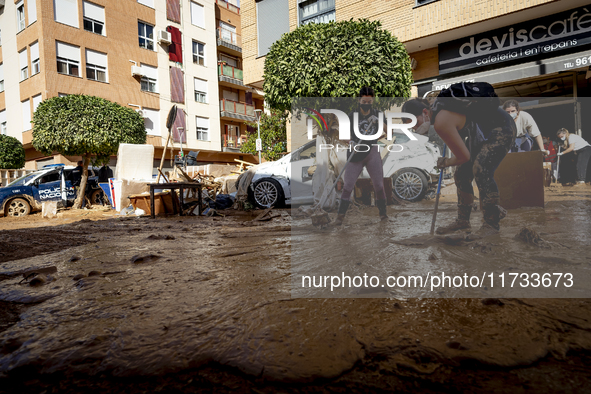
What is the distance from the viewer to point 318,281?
2385 millimetres

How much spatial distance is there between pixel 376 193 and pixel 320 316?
1.02 m

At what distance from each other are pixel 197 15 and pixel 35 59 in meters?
13.0

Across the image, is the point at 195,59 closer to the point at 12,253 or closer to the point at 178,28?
the point at 178,28

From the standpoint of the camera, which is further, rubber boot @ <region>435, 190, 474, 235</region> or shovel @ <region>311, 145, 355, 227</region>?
shovel @ <region>311, 145, 355, 227</region>

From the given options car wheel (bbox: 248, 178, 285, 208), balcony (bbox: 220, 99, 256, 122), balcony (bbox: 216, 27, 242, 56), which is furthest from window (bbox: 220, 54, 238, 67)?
car wheel (bbox: 248, 178, 285, 208)

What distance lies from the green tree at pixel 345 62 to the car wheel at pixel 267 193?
A: 9.05 ft

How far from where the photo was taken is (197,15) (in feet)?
95.2

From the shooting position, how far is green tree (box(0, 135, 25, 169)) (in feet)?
59.6

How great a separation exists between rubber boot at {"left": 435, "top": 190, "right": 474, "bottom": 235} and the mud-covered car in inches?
491

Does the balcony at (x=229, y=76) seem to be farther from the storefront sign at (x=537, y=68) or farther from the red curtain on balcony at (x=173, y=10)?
the storefront sign at (x=537, y=68)

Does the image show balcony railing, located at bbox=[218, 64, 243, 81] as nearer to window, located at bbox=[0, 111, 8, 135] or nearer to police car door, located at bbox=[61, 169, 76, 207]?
window, located at bbox=[0, 111, 8, 135]

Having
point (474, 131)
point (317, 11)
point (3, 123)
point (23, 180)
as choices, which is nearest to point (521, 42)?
point (317, 11)

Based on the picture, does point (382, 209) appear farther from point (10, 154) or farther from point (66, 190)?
point (10, 154)

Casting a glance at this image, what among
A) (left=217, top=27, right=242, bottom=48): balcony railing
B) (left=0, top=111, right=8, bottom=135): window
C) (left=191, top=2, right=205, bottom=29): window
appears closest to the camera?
(left=0, top=111, right=8, bottom=135): window
